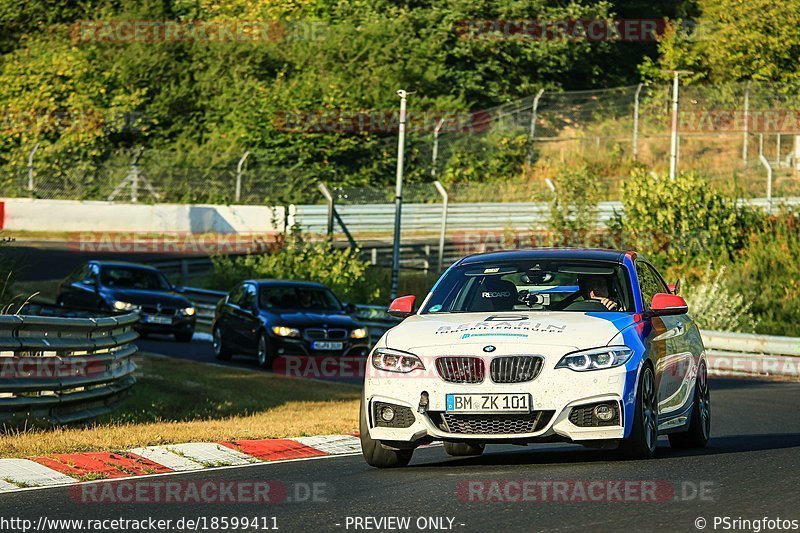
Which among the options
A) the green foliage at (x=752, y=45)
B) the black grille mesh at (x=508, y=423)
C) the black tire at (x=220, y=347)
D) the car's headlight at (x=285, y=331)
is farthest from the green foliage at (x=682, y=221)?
the black grille mesh at (x=508, y=423)

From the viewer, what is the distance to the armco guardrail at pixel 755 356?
1075 inches

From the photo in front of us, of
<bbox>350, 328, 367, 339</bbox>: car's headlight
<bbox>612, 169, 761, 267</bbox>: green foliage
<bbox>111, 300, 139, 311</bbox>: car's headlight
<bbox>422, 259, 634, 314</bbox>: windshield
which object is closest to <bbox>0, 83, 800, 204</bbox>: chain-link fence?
<bbox>612, 169, 761, 267</bbox>: green foliage

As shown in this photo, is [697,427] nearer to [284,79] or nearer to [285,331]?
[285,331]

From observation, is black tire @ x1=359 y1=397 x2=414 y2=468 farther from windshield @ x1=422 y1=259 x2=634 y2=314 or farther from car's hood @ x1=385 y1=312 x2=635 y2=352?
windshield @ x1=422 y1=259 x2=634 y2=314

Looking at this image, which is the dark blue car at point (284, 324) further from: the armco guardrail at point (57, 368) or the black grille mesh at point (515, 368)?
the black grille mesh at point (515, 368)

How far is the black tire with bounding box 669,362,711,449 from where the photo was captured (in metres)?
12.5

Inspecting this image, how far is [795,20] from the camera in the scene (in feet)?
205

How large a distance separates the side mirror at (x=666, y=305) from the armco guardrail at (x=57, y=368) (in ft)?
18.9

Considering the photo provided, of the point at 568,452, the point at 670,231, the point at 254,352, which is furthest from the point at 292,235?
the point at 568,452

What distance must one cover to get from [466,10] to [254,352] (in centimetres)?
4419

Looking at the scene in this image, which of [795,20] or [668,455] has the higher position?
[795,20]

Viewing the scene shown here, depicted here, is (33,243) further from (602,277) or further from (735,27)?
(602,277)

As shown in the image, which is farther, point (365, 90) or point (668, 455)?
point (365, 90)

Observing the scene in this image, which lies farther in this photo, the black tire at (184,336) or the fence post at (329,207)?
the fence post at (329,207)
